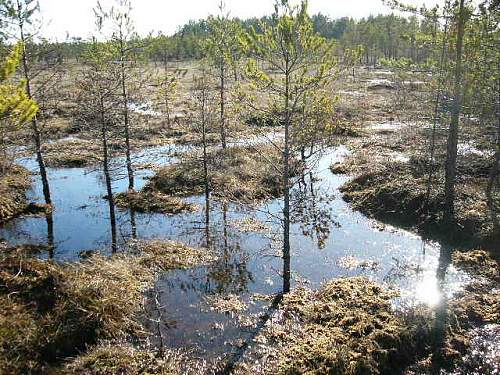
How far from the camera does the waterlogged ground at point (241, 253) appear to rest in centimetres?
1359

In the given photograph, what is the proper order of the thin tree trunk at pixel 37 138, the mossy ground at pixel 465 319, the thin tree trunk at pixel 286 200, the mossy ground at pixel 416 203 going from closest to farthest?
the mossy ground at pixel 465 319
the thin tree trunk at pixel 286 200
the mossy ground at pixel 416 203
the thin tree trunk at pixel 37 138

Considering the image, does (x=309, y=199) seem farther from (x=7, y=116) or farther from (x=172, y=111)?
(x=172, y=111)

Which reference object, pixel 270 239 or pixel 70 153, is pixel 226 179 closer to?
pixel 270 239

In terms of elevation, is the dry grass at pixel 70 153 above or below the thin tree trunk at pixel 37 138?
below

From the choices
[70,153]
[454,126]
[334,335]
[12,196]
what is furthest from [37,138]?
[454,126]

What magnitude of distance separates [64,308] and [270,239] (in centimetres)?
956

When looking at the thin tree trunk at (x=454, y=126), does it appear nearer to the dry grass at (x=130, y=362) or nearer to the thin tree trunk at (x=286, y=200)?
the thin tree trunk at (x=286, y=200)

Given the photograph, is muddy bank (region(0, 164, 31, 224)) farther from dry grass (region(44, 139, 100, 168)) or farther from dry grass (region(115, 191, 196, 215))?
dry grass (region(115, 191, 196, 215))

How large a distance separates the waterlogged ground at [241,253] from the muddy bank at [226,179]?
1.06m

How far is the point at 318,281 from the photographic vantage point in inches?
622

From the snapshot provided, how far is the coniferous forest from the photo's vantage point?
11.6m

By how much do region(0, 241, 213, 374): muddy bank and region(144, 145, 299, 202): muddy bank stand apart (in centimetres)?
934

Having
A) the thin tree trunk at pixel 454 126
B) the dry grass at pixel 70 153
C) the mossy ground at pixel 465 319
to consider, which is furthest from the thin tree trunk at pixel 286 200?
the dry grass at pixel 70 153

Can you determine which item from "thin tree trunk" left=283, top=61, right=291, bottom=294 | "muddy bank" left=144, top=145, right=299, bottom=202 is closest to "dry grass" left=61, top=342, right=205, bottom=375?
"thin tree trunk" left=283, top=61, right=291, bottom=294
